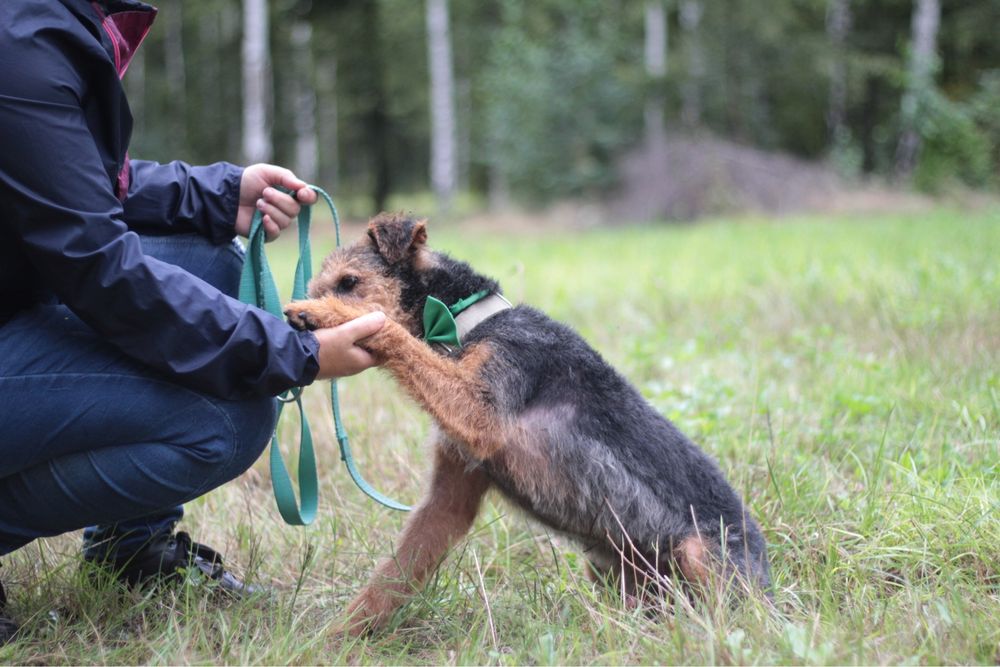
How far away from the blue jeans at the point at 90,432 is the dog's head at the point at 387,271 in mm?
654

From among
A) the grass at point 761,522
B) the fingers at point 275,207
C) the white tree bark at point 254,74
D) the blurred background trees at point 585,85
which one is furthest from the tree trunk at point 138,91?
the fingers at point 275,207

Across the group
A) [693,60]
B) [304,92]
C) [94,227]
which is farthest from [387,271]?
[304,92]

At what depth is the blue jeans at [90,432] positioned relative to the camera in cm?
245

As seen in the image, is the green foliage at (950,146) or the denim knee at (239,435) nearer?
the denim knee at (239,435)

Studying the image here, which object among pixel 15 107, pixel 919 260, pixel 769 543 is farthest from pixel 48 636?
pixel 919 260

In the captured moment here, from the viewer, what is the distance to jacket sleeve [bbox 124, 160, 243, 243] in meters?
3.13

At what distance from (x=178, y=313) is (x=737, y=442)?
263cm

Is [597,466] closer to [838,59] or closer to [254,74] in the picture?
[254,74]

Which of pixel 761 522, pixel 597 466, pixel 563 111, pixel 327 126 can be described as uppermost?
pixel 563 111

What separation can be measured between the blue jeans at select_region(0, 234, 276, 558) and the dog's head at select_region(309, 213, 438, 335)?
2.14 feet

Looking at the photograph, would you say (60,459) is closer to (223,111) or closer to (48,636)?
(48,636)

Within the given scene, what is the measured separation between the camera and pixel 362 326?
2689 millimetres

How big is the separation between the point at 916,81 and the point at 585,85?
745 centimetres

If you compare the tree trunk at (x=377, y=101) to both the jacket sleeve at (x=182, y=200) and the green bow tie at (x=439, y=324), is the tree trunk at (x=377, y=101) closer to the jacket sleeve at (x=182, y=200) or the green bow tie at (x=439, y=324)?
the jacket sleeve at (x=182, y=200)
